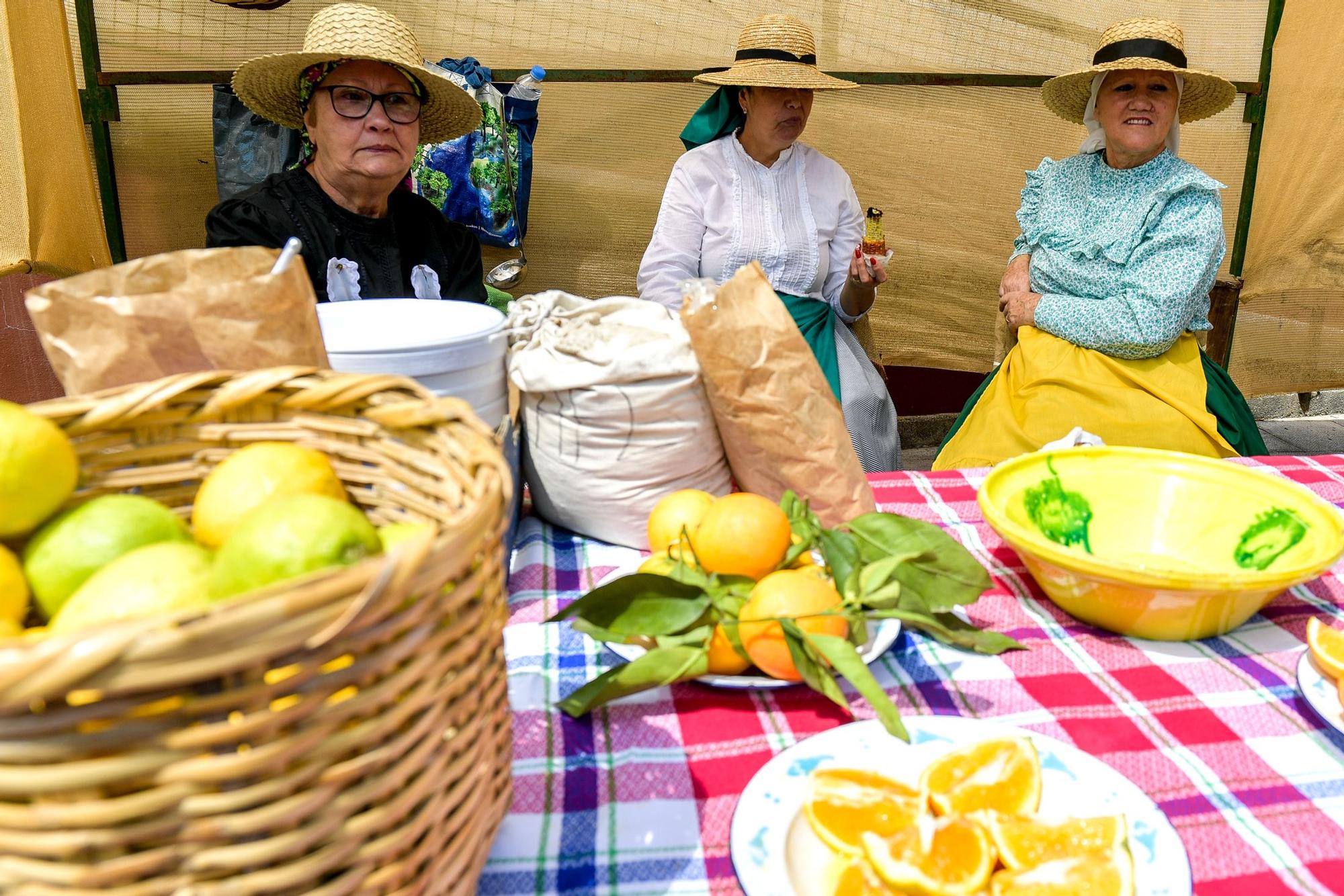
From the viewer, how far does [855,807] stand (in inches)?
27.4

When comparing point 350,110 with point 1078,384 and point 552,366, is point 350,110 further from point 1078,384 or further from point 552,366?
point 1078,384

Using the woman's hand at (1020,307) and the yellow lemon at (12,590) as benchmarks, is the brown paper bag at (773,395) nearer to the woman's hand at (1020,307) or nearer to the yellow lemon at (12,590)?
the yellow lemon at (12,590)

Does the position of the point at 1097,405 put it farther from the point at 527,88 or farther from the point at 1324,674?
the point at 527,88

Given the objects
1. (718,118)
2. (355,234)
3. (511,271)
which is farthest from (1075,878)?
(511,271)

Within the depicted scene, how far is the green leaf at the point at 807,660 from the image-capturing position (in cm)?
85

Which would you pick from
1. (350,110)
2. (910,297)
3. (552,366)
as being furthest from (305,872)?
(910,297)

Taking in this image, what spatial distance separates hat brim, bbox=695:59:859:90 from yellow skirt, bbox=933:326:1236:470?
3.13 feet

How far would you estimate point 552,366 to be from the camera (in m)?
1.23

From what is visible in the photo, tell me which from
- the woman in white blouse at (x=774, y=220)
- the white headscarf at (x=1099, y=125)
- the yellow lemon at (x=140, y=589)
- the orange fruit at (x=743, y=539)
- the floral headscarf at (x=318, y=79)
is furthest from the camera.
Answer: the woman in white blouse at (x=774, y=220)

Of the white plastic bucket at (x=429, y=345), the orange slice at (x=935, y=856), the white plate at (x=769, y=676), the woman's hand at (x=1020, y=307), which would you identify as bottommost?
the woman's hand at (x=1020, y=307)

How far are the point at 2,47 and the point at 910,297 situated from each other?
306cm

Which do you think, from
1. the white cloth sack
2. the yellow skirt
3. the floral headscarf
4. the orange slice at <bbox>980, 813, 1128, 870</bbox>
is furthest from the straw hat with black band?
the orange slice at <bbox>980, 813, 1128, 870</bbox>

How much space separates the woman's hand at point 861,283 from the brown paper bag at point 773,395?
155cm

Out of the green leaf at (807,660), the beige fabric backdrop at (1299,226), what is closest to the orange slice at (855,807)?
the green leaf at (807,660)
